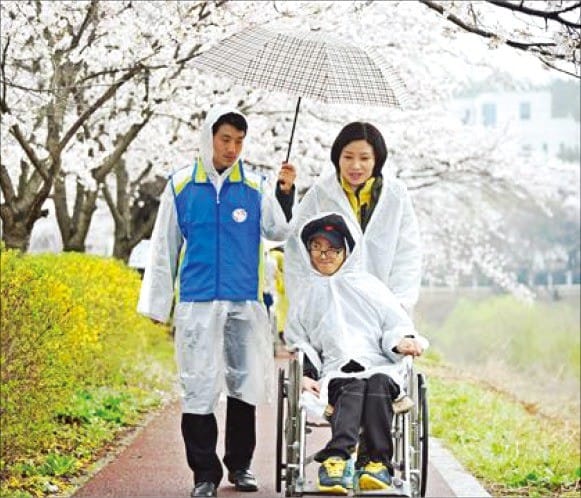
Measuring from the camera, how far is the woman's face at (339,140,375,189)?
20.8 ft

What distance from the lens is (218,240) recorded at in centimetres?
669

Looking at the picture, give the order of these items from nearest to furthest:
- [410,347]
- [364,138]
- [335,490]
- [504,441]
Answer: [335,490] < [410,347] < [364,138] < [504,441]

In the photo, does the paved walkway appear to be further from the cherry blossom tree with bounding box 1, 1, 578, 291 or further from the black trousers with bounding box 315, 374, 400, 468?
the cherry blossom tree with bounding box 1, 1, 578, 291

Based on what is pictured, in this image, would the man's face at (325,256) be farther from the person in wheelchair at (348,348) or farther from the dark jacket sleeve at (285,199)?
the dark jacket sleeve at (285,199)

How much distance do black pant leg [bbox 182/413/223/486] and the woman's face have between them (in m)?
1.46

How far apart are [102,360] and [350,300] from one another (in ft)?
17.0

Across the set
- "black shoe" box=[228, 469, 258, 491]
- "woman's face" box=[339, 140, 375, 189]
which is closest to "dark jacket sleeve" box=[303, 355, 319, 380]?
"woman's face" box=[339, 140, 375, 189]

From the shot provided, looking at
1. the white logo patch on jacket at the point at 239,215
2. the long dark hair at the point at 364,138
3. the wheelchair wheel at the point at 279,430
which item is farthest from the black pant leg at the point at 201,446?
the long dark hair at the point at 364,138

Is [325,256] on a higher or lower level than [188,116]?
lower

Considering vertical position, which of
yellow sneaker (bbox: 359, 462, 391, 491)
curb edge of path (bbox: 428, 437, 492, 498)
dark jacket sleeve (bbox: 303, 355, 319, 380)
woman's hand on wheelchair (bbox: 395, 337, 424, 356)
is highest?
woman's hand on wheelchair (bbox: 395, 337, 424, 356)

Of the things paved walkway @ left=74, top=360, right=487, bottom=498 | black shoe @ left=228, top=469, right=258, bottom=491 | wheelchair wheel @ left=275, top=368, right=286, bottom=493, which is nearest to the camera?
wheelchair wheel @ left=275, top=368, right=286, bottom=493

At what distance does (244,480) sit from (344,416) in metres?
1.53

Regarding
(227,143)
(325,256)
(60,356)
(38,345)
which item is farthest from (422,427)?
(60,356)

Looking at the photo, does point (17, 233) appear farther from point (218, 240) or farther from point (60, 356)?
point (218, 240)
